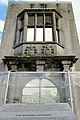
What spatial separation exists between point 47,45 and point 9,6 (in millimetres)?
4704

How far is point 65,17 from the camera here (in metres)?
9.97

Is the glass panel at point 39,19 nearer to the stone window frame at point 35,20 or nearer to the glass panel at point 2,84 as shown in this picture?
the stone window frame at point 35,20

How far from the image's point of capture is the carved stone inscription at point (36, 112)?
3.18m

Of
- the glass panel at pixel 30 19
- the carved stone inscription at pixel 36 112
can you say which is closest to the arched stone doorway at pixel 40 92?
the carved stone inscription at pixel 36 112

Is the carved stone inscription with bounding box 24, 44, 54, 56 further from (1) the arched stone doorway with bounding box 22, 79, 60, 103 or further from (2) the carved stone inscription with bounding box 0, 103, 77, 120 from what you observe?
(2) the carved stone inscription with bounding box 0, 103, 77, 120

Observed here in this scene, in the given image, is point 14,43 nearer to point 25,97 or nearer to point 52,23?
point 52,23

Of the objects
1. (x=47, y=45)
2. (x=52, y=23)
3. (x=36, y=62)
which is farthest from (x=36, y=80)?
(x=52, y=23)

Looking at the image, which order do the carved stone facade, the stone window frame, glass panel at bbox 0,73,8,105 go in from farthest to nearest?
the stone window frame
the carved stone facade
glass panel at bbox 0,73,8,105

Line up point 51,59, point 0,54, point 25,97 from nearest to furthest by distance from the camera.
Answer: point 25,97 → point 51,59 → point 0,54

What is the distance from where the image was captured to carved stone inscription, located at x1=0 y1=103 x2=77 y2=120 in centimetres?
318

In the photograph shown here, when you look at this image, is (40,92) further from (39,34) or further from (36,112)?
(39,34)

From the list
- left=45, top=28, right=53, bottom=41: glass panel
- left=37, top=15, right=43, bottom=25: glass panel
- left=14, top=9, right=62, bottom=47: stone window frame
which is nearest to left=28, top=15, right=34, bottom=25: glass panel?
left=14, top=9, right=62, bottom=47: stone window frame

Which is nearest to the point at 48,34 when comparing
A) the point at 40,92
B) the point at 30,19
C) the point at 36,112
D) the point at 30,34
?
the point at 30,34

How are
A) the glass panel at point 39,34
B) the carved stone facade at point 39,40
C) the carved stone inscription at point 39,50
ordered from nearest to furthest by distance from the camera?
the carved stone facade at point 39,40 → the carved stone inscription at point 39,50 → the glass panel at point 39,34
